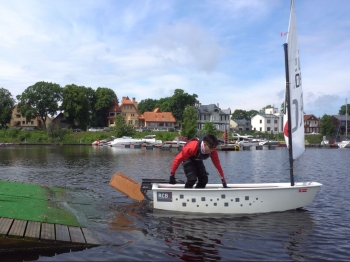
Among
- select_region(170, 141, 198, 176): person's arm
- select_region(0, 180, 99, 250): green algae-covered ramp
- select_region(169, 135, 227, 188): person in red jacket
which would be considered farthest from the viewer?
select_region(170, 141, 198, 176): person's arm

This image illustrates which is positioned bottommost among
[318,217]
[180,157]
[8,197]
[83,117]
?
[318,217]

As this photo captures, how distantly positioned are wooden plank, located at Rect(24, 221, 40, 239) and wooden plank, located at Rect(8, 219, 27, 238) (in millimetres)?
105

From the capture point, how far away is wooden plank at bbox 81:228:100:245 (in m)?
8.62

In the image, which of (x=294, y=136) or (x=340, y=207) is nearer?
(x=294, y=136)

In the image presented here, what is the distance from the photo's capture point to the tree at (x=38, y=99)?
9356 cm

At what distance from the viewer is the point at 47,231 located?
28.2ft

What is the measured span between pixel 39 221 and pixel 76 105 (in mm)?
90355

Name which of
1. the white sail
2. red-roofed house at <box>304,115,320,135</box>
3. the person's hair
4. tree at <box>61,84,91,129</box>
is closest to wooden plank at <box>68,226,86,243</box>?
the person's hair

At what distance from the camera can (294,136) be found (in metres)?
12.6

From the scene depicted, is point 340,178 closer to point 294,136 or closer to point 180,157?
point 294,136

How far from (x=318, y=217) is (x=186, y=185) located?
4971 millimetres

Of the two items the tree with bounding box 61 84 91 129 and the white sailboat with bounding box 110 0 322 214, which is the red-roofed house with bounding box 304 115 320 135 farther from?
the white sailboat with bounding box 110 0 322 214

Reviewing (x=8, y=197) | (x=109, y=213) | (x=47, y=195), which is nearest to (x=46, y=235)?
(x=109, y=213)

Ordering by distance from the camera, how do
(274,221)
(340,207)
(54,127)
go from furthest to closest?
(54,127)
(340,207)
(274,221)
